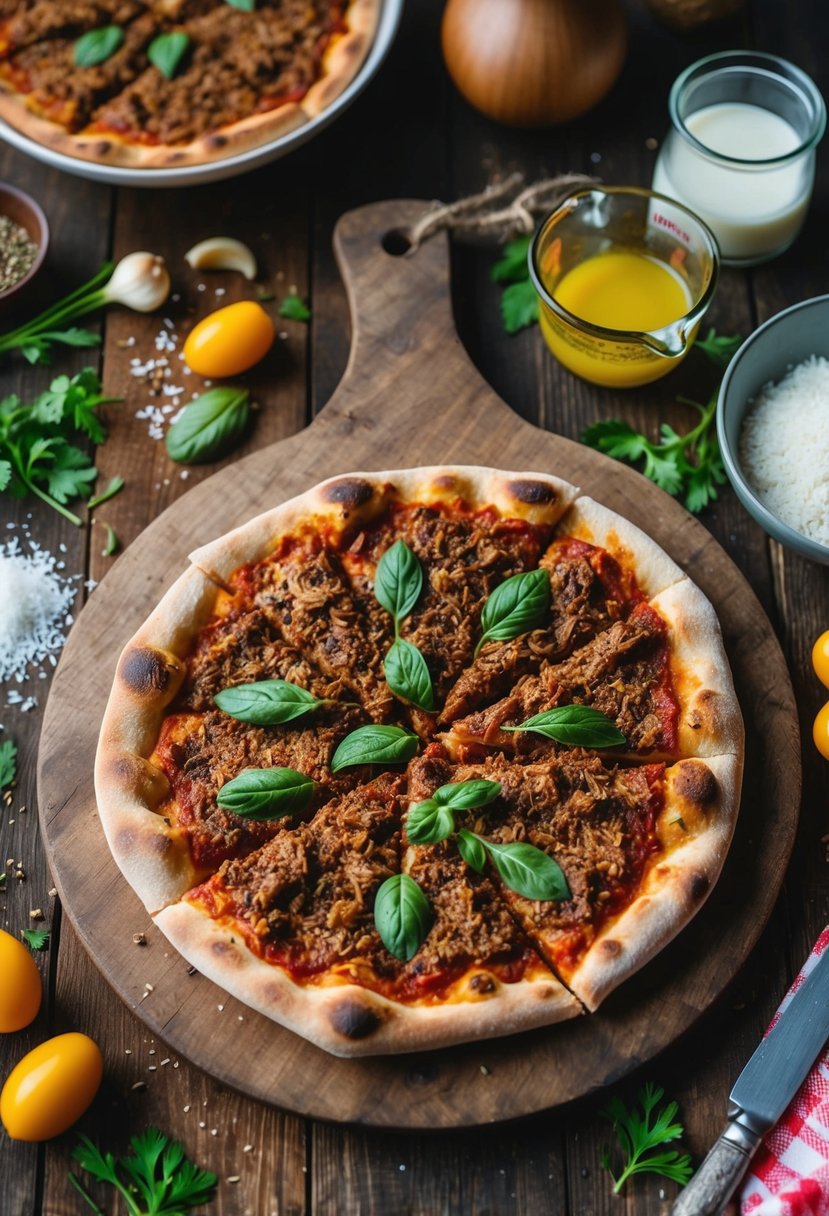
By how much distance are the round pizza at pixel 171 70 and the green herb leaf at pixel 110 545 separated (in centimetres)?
171

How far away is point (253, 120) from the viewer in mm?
5996

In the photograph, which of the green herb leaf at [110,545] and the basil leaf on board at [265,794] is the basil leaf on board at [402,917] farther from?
the green herb leaf at [110,545]

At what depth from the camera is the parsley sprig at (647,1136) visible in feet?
15.1

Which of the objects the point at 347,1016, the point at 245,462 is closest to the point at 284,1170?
the point at 347,1016

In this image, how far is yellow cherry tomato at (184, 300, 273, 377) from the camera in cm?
585

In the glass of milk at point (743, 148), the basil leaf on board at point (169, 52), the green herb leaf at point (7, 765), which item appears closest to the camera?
the green herb leaf at point (7, 765)

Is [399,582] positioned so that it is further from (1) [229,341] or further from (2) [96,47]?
(2) [96,47]

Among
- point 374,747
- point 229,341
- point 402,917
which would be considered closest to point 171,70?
point 229,341

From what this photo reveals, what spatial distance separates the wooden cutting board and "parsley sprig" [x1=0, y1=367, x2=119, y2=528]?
53 cm

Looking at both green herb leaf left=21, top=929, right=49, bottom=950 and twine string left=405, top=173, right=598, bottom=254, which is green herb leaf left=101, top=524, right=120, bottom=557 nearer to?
green herb leaf left=21, top=929, right=49, bottom=950

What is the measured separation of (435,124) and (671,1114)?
483 centimetres

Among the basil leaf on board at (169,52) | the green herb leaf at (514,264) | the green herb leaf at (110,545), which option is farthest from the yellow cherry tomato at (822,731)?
the basil leaf on board at (169,52)

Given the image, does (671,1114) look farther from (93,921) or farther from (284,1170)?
(93,921)

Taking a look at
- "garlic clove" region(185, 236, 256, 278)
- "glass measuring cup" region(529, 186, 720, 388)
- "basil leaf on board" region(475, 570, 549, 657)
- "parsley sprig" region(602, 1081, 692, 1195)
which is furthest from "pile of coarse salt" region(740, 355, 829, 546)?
"garlic clove" region(185, 236, 256, 278)
